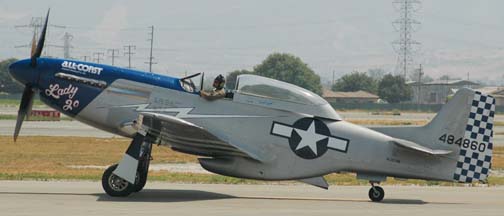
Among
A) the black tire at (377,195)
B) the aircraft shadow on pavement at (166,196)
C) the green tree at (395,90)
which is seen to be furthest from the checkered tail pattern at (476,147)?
the green tree at (395,90)

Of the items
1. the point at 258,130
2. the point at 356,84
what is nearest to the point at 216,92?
the point at 258,130

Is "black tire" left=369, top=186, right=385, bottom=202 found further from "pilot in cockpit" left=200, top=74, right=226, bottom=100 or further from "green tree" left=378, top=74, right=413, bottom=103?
"green tree" left=378, top=74, right=413, bottom=103

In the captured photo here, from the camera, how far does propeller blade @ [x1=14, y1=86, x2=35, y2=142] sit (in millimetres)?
19344

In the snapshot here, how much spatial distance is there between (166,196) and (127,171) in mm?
1117

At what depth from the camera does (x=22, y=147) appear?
34.0 m

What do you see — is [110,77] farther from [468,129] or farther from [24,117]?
[468,129]

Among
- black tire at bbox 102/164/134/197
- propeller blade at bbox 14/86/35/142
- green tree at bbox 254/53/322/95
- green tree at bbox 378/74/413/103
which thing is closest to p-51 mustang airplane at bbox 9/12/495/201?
black tire at bbox 102/164/134/197

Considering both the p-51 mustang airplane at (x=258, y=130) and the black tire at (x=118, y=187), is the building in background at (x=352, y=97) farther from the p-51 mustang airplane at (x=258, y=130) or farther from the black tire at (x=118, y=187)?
the black tire at (x=118, y=187)

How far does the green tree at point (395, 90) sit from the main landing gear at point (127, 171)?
14399 cm

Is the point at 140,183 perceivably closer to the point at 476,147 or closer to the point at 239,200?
the point at 239,200

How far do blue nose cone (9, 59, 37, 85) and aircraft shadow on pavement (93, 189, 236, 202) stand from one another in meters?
2.52

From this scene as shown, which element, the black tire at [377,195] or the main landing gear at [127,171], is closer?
the main landing gear at [127,171]

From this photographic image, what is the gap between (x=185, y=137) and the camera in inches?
732

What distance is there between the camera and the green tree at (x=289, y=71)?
154625mm
